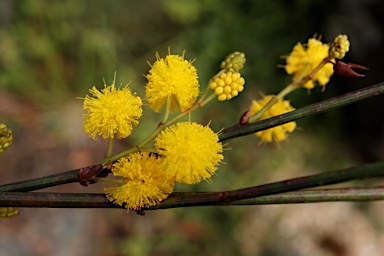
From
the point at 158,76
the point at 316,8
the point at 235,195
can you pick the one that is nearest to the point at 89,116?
the point at 158,76

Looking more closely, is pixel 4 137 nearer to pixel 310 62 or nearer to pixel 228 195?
pixel 228 195

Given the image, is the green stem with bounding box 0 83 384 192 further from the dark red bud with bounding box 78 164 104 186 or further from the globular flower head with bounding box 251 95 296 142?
the globular flower head with bounding box 251 95 296 142

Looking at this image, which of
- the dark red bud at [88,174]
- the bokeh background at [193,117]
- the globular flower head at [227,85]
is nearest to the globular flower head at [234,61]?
the globular flower head at [227,85]

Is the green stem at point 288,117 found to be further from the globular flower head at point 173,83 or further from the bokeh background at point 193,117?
the bokeh background at point 193,117

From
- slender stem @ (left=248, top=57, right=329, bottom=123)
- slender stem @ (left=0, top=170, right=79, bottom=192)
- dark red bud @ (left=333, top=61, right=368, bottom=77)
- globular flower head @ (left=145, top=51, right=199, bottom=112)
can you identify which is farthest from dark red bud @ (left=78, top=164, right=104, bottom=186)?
dark red bud @ (left=333, top=61, right=368, bottom=77)

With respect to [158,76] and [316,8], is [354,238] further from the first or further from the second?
[158,76]

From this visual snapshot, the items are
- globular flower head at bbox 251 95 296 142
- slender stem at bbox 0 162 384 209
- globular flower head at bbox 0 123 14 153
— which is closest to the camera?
slender stem at bbox 0 162 384 209

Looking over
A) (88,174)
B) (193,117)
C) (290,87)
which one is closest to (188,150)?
(88,174)
